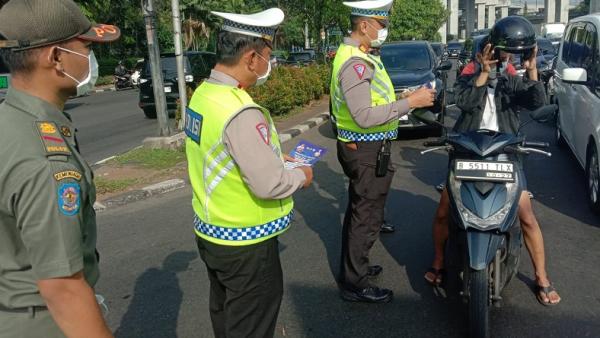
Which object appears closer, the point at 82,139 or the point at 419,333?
the point at 419,333

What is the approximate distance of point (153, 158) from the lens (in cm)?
788

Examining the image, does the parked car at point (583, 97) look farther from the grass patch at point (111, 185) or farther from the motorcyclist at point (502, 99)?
the grass patch at point (111, 185)

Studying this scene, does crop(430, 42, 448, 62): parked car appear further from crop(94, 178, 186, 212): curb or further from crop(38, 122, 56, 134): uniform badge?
crop(38, 122, 56, 134): uniform badge

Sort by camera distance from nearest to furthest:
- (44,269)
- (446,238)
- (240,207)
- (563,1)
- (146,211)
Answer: (44,269), (240,207), (446,238), (146,211), (563,1)

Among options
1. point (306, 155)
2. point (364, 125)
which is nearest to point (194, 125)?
point (306, 155)

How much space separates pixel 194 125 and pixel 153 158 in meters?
6.03

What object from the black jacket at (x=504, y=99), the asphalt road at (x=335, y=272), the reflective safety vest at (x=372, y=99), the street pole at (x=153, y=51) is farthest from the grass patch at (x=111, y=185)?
the black jacket at (x=504, y=99)

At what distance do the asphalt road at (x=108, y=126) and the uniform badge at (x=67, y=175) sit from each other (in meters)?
7.91

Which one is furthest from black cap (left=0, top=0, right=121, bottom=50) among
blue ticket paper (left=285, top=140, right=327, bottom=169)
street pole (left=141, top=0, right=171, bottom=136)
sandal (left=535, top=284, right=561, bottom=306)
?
street pole (left=141, top=0, right=171, bottom=136)

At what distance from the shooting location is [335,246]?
4477mm

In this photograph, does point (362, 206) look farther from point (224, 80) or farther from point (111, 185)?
point (111, 185)

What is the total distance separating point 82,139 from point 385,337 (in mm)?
9528

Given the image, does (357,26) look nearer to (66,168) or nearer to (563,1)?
(66,168)

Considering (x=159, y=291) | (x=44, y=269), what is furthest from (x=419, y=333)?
(x=44, y=269)
